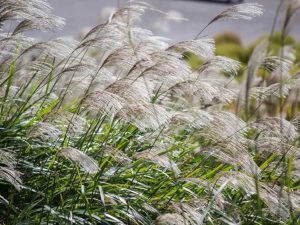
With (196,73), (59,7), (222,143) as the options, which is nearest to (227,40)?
(59,7)

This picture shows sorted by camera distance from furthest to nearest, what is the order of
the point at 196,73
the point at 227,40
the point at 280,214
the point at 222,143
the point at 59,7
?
the point at 59,7
the point at 227,40
the point at 196,73
the point at 222,143
the point at 280,214

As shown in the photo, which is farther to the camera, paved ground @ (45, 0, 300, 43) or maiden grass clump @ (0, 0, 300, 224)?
paved ground @ (45, 0, 300, 43)

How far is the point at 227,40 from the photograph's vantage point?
14.7 meters

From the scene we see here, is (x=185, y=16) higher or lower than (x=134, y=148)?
lower

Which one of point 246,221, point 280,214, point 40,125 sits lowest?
point 246,221

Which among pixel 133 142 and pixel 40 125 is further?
pixel 133 142

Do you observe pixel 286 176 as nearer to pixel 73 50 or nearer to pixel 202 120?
pixel 202 120

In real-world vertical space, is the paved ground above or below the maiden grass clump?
below

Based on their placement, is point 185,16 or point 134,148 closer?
point 134,148

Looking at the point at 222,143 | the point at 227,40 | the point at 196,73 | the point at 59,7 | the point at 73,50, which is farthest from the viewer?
the point at 59,7

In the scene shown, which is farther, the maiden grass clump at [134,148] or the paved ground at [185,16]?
the paved ground at [185,16]

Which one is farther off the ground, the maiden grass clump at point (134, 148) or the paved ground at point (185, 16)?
the maiden grass clump at point (134, 148)

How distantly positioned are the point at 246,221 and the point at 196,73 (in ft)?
3.69

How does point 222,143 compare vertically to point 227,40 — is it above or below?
above
